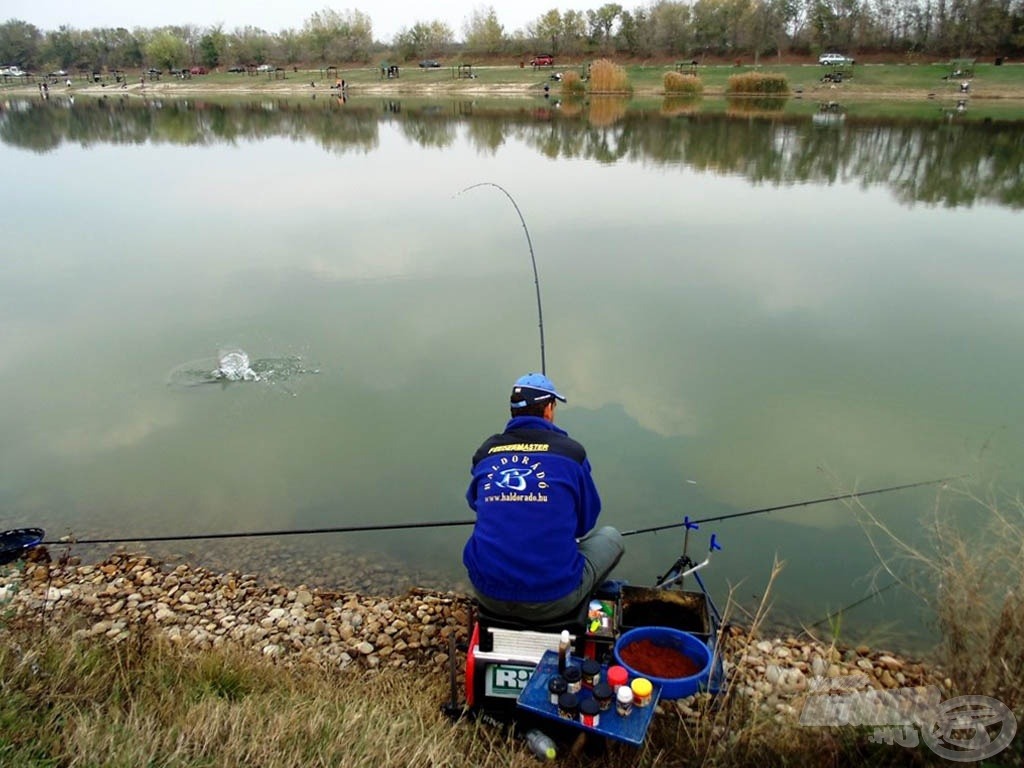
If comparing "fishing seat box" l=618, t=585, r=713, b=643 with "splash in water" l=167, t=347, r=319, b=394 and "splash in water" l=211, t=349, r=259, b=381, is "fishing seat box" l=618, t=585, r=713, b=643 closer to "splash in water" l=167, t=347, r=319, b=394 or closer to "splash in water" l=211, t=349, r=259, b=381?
"splash in water" l=167, t=347, r=319, b=394

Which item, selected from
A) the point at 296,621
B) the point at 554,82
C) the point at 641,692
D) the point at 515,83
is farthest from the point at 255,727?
the point at 515,83

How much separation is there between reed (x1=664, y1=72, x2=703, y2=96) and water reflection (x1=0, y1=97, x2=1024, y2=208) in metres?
3.12

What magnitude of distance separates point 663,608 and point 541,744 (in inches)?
34.8

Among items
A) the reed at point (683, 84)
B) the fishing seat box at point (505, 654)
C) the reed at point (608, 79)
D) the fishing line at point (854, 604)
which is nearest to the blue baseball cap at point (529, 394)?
the fishing seat box at point (505, 654)

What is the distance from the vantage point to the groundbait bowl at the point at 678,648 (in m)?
2.11

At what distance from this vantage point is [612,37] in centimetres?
5484

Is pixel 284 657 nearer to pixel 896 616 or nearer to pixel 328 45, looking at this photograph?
pixel 896 616

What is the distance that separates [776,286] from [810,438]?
340 cm

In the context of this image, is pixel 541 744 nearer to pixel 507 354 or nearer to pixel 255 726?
pixel 255 726

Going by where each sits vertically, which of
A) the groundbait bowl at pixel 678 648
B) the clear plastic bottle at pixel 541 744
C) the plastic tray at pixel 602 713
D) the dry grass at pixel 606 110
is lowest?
the clear plastic bottle at pixel 541 744

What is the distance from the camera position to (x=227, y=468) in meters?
4.62

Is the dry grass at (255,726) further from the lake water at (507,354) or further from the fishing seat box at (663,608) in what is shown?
the lake water at (507,354)

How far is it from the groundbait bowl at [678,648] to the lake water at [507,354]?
2.74 feet

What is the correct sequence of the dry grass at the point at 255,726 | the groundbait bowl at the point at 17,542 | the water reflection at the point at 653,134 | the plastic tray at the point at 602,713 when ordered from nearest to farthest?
the dry grass at the point at 255,726
the plastic tray at the point at 602,713
the groundbait bowl at the point at 17,542
the water reflection at the point at 653,134
